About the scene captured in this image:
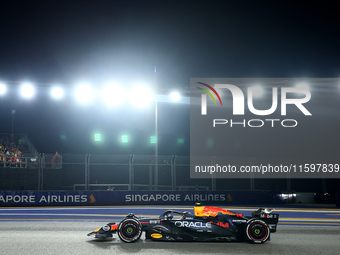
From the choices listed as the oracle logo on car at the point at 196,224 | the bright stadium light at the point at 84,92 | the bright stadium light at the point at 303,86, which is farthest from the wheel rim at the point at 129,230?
the bright stadium light at the point at 303,86

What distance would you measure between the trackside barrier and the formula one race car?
1102cm

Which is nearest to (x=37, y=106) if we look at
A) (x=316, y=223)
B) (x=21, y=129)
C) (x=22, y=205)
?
(x=21, y=129)

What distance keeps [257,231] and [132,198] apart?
38.6ft

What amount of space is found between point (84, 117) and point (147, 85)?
12.8 metres

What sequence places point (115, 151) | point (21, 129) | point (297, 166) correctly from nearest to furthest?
point (297, 166), point (115, 151), point (21, 129)

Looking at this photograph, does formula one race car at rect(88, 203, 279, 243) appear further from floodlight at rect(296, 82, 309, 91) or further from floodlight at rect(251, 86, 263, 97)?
floodlight at rect(251, 86, 263, 97)

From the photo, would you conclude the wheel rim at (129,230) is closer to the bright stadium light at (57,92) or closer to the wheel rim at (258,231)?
the wheel rim at (258,231)

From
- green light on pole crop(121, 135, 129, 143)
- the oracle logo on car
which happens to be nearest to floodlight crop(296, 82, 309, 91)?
green light on pole crop(121, 135, 129, 143)

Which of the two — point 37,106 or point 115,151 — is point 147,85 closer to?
point 115,151

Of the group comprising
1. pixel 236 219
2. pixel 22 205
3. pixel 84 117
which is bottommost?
pixel 22 205

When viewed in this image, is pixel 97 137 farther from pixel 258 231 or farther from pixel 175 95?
pixel 258 231

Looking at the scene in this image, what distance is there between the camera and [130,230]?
7.30 metres

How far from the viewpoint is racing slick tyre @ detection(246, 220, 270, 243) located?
7246 mm

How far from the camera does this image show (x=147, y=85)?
2300cm
